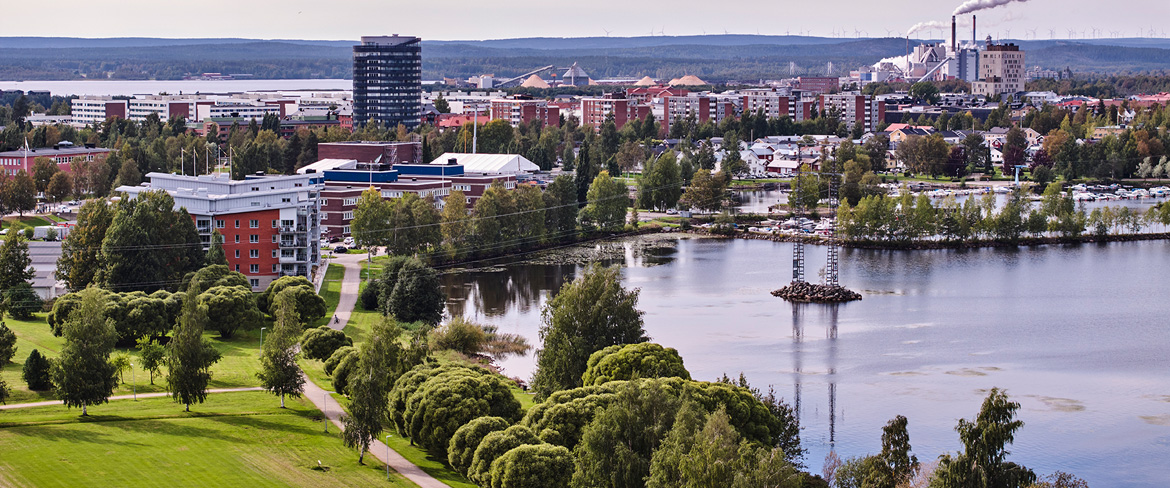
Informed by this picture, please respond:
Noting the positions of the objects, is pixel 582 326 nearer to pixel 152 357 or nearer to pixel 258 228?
pixel 152 357

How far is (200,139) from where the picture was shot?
34.0 meters

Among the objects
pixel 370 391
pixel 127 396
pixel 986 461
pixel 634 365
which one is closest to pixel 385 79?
pixel 127 396

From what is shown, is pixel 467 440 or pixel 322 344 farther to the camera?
pixel 322 344

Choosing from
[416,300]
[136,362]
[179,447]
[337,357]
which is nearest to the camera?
[179,447]

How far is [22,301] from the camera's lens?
16422 mm

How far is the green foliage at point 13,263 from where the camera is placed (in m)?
16.7

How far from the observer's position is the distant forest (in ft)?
399

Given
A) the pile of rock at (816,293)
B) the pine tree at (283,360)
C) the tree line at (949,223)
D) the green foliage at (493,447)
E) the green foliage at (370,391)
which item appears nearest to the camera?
the green foliage at (493,447)

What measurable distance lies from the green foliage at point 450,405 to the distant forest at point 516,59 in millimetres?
98683

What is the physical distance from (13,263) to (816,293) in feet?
35.9

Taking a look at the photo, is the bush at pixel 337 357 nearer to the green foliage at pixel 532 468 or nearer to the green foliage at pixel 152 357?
the green foliage at pixel 152 357

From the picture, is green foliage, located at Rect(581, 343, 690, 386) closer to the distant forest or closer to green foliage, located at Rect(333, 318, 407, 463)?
green foliage, located at Rect(333, 318, 407, 463)

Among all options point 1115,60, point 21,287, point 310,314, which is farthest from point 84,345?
point 1115,60

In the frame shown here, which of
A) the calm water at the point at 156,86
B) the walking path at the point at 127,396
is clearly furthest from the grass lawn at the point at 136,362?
the calm water at the point at 156,86
